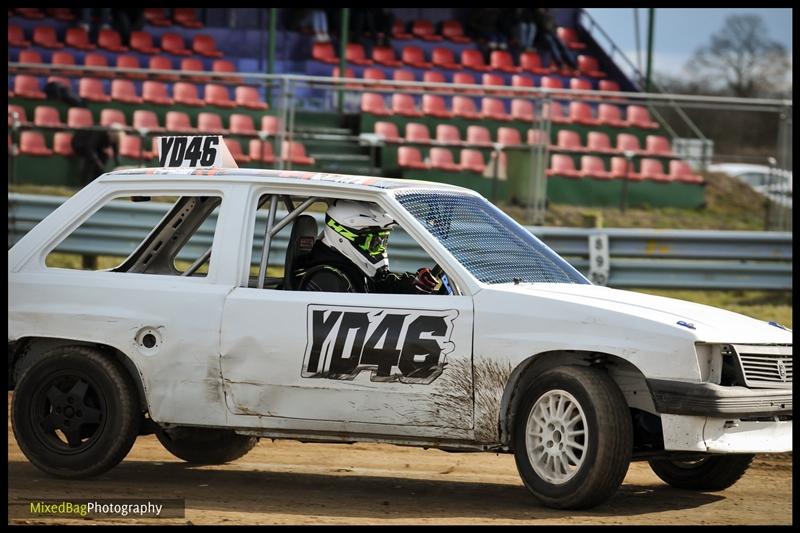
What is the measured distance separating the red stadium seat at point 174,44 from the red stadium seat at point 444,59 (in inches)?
177

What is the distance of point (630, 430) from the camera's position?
6.23 meters

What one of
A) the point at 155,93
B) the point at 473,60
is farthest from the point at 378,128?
the point at 473,60

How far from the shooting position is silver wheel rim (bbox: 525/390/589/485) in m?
6.29

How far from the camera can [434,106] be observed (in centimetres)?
1694

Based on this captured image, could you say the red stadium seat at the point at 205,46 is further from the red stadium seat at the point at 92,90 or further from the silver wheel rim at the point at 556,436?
the silver wheel rim at the point at 556,436

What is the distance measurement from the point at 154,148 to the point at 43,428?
824 centimetres

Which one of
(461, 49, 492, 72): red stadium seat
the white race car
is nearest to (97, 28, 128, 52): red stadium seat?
(461, 49, 492, 72): red stadium seat

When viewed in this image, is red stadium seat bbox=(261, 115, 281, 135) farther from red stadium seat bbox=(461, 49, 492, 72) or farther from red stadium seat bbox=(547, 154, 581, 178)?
red stadium seat bbox=(461, 49, 492, 72)

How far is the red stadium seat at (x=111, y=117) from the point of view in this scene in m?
16.0

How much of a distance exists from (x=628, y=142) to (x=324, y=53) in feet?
26.8

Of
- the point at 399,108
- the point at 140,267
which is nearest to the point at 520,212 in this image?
the point at 399,108

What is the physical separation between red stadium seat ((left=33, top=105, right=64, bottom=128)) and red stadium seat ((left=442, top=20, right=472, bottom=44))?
1145 cm

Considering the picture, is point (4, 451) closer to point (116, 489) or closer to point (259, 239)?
point (116, 489)

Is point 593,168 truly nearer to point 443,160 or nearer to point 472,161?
point 472,161
